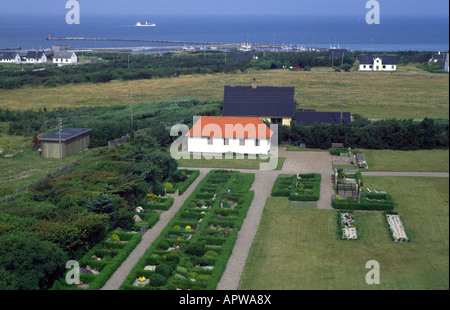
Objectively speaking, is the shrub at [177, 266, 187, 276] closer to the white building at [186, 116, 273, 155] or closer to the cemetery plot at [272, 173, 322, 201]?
the cemetery plot at [272, 173, 322, 201]

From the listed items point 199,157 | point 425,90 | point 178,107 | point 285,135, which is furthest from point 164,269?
point 425,90

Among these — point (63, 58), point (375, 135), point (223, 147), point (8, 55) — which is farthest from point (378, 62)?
point (8, 55)

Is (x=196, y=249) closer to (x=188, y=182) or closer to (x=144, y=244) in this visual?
(x=144, y=244)

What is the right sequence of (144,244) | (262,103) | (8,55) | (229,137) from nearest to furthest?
(144,244) < (229,137) < (262,103) < (8,55)

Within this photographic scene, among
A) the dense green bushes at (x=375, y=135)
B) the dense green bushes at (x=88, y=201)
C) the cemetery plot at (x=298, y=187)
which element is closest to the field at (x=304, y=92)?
the dense green bushes at (x=375, y=135)

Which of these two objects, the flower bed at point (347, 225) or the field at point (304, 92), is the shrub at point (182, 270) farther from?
the field at point (304, 92)

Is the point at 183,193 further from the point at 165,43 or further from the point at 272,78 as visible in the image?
the point at 165,43

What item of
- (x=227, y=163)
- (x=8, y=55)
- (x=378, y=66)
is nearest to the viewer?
(x=227, y=163)
